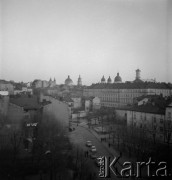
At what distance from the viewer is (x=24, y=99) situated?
9.98 m

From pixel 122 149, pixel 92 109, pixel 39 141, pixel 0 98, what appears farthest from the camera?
pixel 92 109

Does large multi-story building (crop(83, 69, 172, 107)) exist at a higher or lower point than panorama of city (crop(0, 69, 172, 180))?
higher

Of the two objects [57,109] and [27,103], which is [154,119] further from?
[27,103]

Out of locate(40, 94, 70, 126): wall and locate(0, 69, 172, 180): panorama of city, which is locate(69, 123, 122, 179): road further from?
locate(40, 94, 70, 126): wall

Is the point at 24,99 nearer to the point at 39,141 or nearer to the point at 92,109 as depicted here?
the point at 39,141

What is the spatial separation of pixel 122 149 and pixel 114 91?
56.2 feet

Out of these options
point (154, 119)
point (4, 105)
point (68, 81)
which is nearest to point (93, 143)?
point (154, 119)

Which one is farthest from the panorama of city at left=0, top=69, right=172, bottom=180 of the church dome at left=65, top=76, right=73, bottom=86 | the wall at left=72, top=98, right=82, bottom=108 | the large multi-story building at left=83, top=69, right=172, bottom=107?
the church dome at left=65, top=76, right=73, bottom=86

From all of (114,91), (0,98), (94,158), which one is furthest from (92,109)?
(94,158)

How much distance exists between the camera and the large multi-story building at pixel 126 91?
21.5 metres

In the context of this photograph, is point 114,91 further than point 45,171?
Yes

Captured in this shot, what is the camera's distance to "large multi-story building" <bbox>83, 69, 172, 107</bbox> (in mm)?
21516

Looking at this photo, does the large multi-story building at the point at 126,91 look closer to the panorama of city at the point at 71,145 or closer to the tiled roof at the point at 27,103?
the panorama of city at the point at 71,145

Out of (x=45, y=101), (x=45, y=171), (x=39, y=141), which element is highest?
(x=45, y=101)
